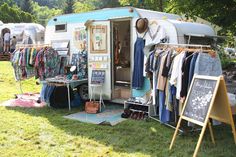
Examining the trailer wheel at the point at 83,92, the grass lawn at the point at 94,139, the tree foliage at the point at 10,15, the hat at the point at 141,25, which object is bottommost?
the grass lawn at the point at 94,139

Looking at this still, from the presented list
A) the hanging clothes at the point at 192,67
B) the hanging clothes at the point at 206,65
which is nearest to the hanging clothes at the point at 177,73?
the hanging clothes at the point at 192,67

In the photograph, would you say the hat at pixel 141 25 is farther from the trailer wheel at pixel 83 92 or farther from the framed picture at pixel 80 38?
the trailer wheel at pixel 83 92

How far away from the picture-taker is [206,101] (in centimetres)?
454

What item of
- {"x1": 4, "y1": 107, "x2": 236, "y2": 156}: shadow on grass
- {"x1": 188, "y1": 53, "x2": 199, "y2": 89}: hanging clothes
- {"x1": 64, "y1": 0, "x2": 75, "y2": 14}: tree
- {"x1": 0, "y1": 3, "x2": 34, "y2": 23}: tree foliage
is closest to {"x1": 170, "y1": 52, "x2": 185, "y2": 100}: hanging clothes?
{"x1": 188, "y1": 53, "x2": 199, "y2": 89}: hanging clothes

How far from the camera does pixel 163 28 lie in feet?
21.9

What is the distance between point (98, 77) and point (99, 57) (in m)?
0.50

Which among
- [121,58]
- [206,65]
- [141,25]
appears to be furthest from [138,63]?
[121,58]

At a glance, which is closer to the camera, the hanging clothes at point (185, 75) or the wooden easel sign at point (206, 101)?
the wooden easel sign at point (206, 101)

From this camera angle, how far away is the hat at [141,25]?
6.96 metres

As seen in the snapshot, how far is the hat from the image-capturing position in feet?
22.8

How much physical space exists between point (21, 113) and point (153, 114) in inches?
119

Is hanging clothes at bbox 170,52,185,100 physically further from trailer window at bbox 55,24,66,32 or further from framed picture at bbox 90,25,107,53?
trailer window at bbox 55,24,66,32

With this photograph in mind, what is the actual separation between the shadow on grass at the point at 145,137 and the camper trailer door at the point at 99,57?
1.39m

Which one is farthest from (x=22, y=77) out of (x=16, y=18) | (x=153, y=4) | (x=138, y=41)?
(x=16, y=18)
